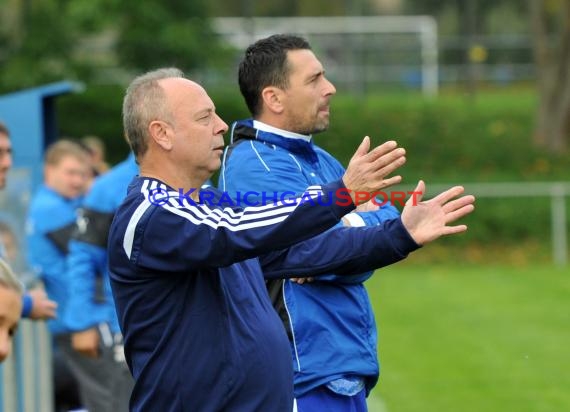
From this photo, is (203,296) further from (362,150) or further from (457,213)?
(457,213)

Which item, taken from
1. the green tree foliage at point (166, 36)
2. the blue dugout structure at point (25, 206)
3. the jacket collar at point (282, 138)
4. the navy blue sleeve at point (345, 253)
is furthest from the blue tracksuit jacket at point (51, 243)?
the green tree foliage at point (166, 36)

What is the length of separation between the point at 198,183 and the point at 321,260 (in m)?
0.62

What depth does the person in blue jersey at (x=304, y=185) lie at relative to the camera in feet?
15.2

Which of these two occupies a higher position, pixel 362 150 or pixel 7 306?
pixel 362 150

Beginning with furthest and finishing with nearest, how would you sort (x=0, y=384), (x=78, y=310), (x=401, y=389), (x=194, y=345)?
(x=401, y=389) < (x=78, y=310) < (x=0, y=384) < (x=194, y=345)

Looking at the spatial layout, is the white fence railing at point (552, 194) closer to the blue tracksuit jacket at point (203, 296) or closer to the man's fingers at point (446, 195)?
the man's fingers at point (446, 195)

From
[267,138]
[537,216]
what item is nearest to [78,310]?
[267,138]

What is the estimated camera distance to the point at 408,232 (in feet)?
13.0

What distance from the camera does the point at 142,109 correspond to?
13.0ft

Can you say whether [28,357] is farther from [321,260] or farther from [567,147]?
[567,147]

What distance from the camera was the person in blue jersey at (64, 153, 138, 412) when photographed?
6996mm

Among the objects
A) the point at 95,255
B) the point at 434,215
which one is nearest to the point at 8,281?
the point at 434,215

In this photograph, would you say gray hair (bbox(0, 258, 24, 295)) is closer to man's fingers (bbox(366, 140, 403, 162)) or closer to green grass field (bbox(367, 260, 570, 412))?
man's fingers (bbox(366, 140, 403, 162))

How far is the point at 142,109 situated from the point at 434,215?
3.39ft
